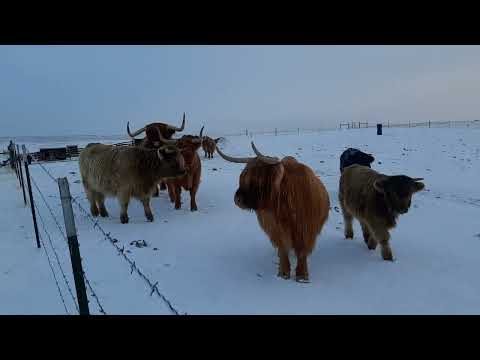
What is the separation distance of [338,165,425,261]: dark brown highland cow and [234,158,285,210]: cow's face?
1385mm

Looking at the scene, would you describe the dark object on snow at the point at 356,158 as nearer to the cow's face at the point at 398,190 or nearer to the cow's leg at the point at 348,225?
the cow's leg at the point at 348,225

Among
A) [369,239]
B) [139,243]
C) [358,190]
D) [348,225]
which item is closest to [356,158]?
[348,225]

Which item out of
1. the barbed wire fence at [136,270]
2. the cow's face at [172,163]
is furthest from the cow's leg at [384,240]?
the cow's face at [172,163]

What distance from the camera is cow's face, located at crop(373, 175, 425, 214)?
3920mm

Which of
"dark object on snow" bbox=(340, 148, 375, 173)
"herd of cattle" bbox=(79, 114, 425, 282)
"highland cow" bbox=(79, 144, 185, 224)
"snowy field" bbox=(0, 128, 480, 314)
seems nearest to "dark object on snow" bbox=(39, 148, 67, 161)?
"snowy field" bbox=(0, 128, 480, 314)

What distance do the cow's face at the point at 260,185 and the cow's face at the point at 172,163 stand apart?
299 centimetres

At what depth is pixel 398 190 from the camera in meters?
3.93

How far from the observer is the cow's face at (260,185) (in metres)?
3.59

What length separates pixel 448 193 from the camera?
7.81 m
